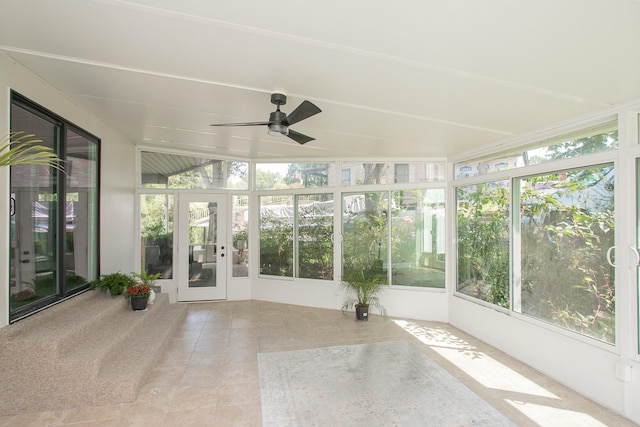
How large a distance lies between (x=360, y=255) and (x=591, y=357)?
310 cm

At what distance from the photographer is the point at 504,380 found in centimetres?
310

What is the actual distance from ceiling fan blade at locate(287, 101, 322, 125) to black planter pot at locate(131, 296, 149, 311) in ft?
9.43

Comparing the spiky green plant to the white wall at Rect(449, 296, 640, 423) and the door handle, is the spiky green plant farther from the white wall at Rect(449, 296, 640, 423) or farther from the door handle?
the white wall at Rect(449, 296, 640, 423)

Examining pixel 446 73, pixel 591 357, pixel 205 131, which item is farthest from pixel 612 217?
pixel 205 131

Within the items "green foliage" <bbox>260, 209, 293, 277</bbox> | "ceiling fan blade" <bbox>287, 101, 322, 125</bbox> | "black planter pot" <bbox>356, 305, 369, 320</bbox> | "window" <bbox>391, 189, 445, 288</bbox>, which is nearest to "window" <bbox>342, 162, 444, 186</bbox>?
"window" <bbox>391, 189, 445, 288</bbox>

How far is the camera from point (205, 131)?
4281 mm

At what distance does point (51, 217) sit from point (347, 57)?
3.18 meters

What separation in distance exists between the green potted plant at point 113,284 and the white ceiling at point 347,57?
201cm

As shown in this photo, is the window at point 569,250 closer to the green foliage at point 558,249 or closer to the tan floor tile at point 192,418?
the green foliage at point 558,249

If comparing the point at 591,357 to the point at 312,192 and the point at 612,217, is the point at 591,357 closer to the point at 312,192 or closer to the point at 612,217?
the point at 612,217

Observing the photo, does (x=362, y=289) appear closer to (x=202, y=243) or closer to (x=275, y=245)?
(x=275, y=245)

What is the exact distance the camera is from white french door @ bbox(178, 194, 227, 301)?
580 centimetres

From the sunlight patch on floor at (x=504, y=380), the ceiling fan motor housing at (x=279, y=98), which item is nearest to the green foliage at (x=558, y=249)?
the sunlight patch on floor at (x=504, y=380)

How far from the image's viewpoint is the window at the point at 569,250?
2854mm
